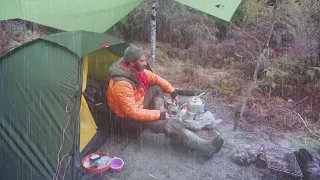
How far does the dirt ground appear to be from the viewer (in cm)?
357

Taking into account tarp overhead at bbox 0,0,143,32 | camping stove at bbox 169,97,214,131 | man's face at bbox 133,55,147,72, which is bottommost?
camping stove at bbox 169,97,214,131

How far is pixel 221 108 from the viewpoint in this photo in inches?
218

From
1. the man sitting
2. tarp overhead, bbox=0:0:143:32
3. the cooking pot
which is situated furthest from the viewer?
tarp overhead, bbox=0:0:143:32

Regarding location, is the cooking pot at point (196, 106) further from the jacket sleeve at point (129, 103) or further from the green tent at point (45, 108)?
the green tent at point (45, 108)

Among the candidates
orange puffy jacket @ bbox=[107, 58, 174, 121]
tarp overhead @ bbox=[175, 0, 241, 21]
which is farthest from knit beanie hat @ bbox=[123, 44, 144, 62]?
tarp overhead @ bbox=[175, 0, 241, 21]

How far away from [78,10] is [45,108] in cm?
329

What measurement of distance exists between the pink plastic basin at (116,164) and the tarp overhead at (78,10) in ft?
9.89

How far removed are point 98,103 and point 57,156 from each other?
5.01 feet

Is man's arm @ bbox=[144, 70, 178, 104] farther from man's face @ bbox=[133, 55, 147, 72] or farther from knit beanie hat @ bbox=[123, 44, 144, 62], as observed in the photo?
knit beanie hat @ bbox=[123, 44, 144, 62]

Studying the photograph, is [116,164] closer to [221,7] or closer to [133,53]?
[133,53]

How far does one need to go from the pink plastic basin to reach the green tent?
395 millimetres

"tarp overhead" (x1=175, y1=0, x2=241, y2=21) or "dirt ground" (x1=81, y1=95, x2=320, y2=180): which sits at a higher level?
"tarp overhead" (x1=175, y1=0, x2=241, y2=21)

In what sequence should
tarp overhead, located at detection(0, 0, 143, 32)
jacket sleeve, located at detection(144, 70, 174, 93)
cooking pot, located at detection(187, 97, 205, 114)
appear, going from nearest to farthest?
cooking pot, located at detection(187, 97, 205, 114) → jacket sleeve, located at detection(144, 70, 174, 93) → tarp overhead, located at detection(0, 0, 143, 32)

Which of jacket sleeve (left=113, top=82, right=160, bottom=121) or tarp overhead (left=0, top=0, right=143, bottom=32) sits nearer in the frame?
jacket sleeve (left=113, top=82, right=160, bottom=121)
